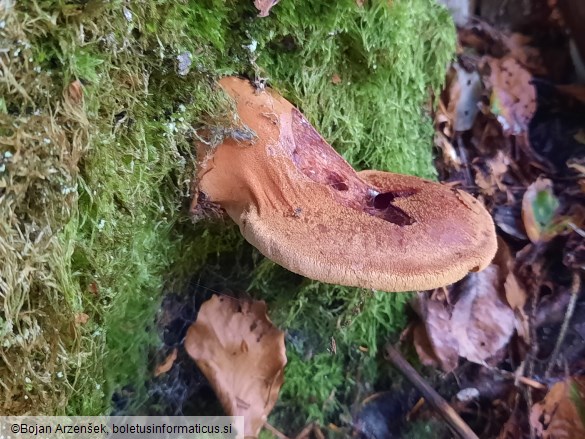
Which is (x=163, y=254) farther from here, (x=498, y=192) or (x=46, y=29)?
(x=498, y=192)

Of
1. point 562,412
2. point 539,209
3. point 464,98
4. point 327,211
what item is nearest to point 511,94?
point 464,98

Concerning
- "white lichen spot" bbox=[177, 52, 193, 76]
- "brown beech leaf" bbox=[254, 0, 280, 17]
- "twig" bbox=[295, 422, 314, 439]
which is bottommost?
"twig" bbox=[295, 422, 314, 439]

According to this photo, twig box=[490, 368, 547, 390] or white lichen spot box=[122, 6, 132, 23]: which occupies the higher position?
white lichen spot box=[122, 6, 132, 23]

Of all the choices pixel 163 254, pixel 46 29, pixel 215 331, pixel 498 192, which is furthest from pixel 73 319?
pixel 498 192

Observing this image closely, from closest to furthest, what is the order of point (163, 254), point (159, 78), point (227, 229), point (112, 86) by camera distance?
point (112, 86) < point (159, 78) < point (163, 254) < point (227, 229)

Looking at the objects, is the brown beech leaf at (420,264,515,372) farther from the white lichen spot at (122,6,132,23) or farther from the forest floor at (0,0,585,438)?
the white lichen spot at (122,6,132,23)

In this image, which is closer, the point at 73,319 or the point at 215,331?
the point at 73,319

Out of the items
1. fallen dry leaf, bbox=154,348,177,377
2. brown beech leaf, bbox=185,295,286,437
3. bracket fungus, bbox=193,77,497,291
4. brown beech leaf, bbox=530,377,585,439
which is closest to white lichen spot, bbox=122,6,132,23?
bracket fungus, bbox=193,77,497,291
